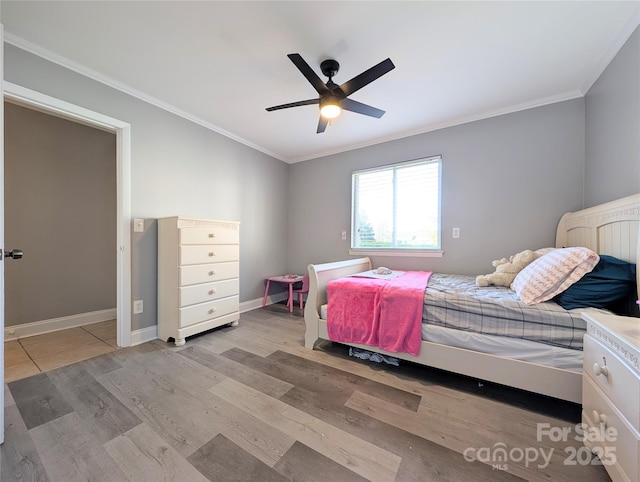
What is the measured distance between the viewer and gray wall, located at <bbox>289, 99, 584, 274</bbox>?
90.0 inches

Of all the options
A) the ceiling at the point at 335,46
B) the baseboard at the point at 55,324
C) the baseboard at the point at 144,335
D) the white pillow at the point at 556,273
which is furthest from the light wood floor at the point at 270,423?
the ceiling at the point at 335,46

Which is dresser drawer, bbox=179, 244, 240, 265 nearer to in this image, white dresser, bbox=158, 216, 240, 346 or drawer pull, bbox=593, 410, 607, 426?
white dresser, bbox=158, 216, 240, 346

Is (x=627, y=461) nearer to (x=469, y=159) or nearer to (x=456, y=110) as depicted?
(x=469, y=159)

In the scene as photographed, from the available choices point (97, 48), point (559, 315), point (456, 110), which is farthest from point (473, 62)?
point (97, 48)

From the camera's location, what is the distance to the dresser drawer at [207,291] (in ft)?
7.36

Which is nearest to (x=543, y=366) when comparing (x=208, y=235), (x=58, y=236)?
(x=208, y=235)

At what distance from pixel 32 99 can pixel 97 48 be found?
60cm

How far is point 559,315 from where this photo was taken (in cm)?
134

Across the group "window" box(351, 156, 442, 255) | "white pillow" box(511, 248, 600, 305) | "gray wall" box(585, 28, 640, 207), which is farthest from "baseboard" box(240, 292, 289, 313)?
"gray wall" box(585, 28, 640, 207)

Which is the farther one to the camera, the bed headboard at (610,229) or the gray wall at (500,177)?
the gray wall at (500,177)

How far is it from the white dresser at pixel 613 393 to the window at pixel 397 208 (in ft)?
6.15

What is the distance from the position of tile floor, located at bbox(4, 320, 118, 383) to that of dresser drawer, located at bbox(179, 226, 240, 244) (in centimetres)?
116

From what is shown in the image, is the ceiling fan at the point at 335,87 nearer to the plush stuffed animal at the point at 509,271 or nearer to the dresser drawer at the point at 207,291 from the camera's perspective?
the plush stuffed animal at the point at 509,271

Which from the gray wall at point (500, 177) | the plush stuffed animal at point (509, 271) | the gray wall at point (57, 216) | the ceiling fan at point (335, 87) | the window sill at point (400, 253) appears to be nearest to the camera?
the ceiling fan at point (335, 87)
